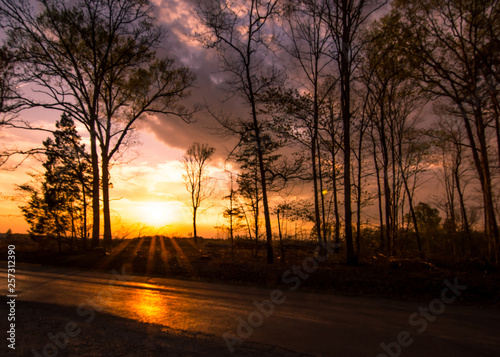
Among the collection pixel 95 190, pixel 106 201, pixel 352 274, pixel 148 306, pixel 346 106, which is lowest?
pixel 352 274

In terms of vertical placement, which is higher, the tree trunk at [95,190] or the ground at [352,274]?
the tree trunk at [95,190]

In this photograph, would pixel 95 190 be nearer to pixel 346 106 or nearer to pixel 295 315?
pixel 346 106

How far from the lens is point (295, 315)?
19.7ft

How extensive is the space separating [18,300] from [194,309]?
170 inches

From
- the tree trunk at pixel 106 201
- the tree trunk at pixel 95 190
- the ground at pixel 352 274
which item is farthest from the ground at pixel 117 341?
the tree trunk at pixel 106 201

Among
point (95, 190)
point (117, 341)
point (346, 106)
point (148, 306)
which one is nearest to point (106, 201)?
point (95, 190)

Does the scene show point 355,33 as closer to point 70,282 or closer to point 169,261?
point 169,261

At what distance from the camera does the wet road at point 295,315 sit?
4539 mm

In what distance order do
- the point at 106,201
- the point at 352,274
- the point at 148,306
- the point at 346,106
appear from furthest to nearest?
the point at 106,201, the point at 346,106, the point at 352,274, the point at 148,306

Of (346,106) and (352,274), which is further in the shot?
(346,106)

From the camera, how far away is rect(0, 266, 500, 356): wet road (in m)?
4.54

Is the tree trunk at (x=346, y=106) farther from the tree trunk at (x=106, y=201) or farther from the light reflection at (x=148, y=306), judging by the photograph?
the tree trunk at (x=106, y=201)

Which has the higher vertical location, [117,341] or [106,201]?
[106,201]

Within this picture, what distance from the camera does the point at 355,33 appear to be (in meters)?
13.8
